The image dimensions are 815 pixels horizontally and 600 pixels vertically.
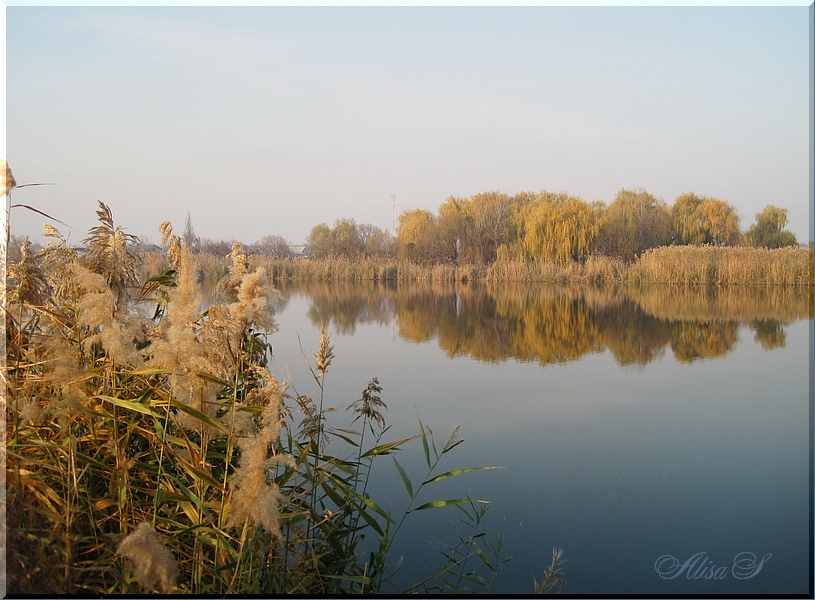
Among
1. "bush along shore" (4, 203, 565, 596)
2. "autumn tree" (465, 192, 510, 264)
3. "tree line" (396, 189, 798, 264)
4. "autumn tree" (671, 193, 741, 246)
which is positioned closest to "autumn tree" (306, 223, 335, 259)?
"tree line" (396, 189, 798, 264)

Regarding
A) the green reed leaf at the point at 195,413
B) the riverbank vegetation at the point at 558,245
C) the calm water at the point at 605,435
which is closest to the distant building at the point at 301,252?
the riverbank vegetation at the point at 558,245

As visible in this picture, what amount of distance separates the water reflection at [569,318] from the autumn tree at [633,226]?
16.1ft

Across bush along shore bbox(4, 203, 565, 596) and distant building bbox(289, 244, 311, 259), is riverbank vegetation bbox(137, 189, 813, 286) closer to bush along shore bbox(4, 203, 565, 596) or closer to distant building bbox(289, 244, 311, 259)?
distant building bbox(289, 244, 311, 259)

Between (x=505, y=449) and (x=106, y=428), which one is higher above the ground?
(x=106, y=428)

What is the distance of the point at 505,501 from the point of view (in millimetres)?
2801

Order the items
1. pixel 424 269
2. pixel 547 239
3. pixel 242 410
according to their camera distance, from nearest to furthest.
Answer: pixel 242 410 → pixel 424 269 → pixel 547 239

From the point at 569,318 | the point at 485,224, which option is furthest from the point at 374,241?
the point at 569,318

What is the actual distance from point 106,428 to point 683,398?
398 centimetres

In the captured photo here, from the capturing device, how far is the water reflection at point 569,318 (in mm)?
6457

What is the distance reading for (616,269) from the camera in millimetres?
16688

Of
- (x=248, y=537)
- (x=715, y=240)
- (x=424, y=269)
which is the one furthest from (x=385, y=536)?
(x=715, y=240)

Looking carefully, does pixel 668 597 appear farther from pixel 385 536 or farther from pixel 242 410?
pixel 242 410

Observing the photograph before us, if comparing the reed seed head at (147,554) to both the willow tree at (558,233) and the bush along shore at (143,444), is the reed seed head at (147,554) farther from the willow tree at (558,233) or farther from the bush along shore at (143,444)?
the willow tree at (558,233)

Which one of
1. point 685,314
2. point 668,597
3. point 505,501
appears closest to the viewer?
point 668,597
